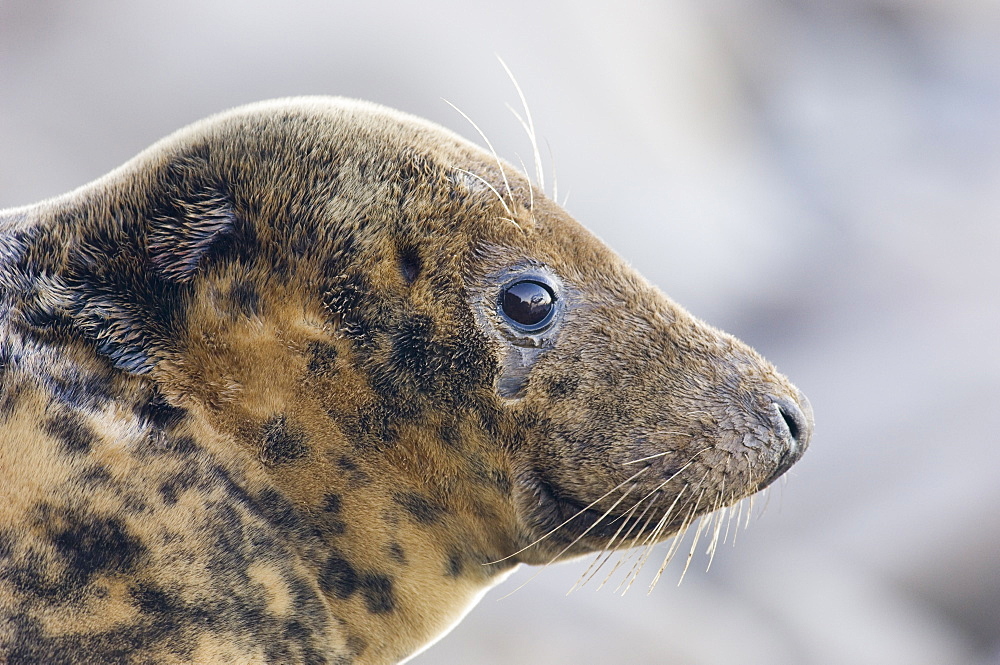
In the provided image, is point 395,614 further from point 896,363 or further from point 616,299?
point 896,363

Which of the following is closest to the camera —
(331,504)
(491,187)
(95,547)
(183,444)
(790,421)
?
(95,547)

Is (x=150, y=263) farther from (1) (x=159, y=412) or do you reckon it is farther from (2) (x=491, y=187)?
(2) (x=491, y=187)

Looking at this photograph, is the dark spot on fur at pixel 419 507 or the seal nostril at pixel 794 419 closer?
the dark spot on fur at pixel 419 507

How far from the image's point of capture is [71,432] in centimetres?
174

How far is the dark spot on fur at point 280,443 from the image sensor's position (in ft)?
6.26

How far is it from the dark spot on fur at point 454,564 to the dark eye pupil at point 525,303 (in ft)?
1.71

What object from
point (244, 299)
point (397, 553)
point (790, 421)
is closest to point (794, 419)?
point (790, 421)

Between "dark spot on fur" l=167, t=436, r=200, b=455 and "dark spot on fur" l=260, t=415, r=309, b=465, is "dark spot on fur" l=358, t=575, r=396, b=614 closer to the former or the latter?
"dark spot on fur" l=260, t=415, r=309, b=465

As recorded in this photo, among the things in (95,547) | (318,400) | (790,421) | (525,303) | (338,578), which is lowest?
(95,547)

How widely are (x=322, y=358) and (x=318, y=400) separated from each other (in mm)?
83

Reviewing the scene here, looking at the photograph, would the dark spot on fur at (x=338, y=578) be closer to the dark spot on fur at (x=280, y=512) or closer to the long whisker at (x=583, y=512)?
the dark spot on fur at (x=280, y=512)

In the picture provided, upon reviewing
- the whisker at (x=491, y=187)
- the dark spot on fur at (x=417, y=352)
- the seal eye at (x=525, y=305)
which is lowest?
the dark spot on fur at (x=417, y=352)

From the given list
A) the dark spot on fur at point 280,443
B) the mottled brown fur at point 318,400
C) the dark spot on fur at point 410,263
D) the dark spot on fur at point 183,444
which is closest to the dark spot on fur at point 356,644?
the mottled brown fur at point 318,400

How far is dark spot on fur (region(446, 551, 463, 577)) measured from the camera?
2113mm
